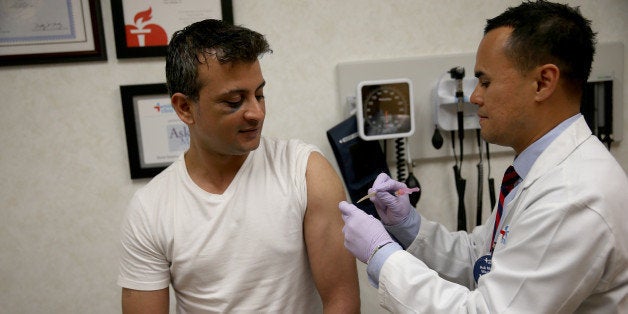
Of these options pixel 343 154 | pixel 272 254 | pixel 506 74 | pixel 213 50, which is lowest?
pixel 272 254

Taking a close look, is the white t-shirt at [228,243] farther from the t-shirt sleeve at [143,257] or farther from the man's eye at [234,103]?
the man's eye at [234,103]

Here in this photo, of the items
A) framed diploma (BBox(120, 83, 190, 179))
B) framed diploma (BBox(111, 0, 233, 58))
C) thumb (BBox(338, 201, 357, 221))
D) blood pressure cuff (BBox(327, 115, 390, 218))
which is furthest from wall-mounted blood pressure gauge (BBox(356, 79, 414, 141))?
framed diploma (BBox(120, 83, 190, 179))

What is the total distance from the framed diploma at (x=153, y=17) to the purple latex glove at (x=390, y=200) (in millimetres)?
823

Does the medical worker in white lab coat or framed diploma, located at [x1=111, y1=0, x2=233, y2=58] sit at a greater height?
framed diploma, located at [x1=111, y1=0, x2=233, y2=58]

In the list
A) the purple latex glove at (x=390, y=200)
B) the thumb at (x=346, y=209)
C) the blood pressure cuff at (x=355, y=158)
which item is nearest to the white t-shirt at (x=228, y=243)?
the thumb at (x=346, y=209)

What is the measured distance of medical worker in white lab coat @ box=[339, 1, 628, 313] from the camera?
80 cm

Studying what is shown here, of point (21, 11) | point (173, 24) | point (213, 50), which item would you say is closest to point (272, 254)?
point (213, 50)

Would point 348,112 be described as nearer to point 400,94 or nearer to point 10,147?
point 400,94

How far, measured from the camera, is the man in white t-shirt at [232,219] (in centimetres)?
114

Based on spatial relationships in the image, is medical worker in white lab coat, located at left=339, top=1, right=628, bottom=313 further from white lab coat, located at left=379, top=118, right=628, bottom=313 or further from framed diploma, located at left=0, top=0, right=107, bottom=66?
framed diploma, located at left=0, top=0, right=107, bottom=66

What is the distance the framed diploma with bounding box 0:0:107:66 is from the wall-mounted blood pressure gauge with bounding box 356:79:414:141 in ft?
3.21

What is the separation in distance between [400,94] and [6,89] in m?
1.46

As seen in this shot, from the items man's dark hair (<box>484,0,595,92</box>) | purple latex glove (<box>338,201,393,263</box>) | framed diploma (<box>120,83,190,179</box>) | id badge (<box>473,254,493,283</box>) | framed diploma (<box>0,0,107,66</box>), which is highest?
framed diploma (<box>0,0,107,66</box>)

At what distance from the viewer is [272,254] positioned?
117cm
